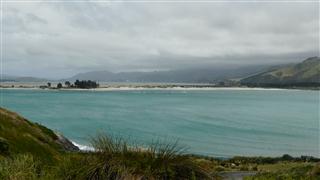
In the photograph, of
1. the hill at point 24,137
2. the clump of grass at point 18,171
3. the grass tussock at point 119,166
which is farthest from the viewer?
the hill at point 24,137

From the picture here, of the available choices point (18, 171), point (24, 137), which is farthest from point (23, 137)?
point (18, 171)

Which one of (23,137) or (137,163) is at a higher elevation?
(137,163)

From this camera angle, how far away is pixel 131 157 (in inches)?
431

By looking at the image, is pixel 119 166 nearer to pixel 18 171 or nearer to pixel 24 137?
pixel 18 171

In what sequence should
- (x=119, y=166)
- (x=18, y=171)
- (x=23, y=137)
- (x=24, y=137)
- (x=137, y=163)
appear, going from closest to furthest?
(x=119, y=166) → (x=137, y=163) → (x=18, y=171) → (x=23, y=137) → (x=24, y=137)

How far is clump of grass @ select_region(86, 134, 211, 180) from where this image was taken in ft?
34.7

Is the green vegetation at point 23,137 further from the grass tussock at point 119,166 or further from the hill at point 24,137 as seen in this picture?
the grass tussock at point 119,166

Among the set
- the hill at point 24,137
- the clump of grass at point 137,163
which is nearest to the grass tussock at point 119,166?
the clump of grass at point 137,163

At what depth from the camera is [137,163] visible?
10.8 m

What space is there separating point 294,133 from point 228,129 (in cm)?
1296

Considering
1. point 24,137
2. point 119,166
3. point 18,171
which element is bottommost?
point 24,137

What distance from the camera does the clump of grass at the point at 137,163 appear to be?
1058 centimetres

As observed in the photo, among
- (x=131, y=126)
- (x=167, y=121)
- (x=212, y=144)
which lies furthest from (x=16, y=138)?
(x=167, y=121)

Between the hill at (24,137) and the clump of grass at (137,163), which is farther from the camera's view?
the hill at (24,137)
